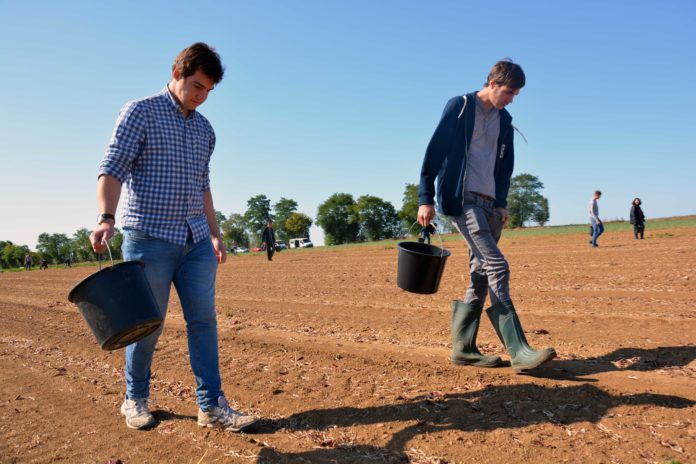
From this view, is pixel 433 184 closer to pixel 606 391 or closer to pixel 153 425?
pixel 606 391

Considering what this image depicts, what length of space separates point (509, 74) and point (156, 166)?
2455 mm

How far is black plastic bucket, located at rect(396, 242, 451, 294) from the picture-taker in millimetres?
3750

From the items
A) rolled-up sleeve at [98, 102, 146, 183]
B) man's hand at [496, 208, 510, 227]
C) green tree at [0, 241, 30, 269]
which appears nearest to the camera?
rolled-up sleeve at [98, 102, 146, 183]

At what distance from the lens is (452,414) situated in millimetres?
2896

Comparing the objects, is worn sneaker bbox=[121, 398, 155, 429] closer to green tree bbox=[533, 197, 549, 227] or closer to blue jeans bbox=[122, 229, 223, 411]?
blue jeans bbox=[122, 229, 223, 411]

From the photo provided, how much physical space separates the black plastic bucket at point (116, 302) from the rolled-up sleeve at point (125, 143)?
558 millimetres

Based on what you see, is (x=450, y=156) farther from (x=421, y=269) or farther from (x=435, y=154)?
(x=421, y=269)

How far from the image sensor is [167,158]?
281 cm

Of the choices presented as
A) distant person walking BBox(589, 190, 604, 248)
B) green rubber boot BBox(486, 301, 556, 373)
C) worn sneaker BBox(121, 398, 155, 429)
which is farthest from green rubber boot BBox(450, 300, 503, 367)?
distant person walking BBox(589, 190, 604, 248)

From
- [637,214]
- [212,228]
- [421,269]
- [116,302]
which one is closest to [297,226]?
[637,214]

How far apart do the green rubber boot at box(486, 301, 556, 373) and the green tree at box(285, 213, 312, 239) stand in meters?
114

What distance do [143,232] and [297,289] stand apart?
24.0 ft

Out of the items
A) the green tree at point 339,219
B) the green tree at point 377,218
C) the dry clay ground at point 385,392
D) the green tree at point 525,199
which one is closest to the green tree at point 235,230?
the green tree at point 339,219

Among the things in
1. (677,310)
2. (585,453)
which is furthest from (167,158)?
(677,310)
